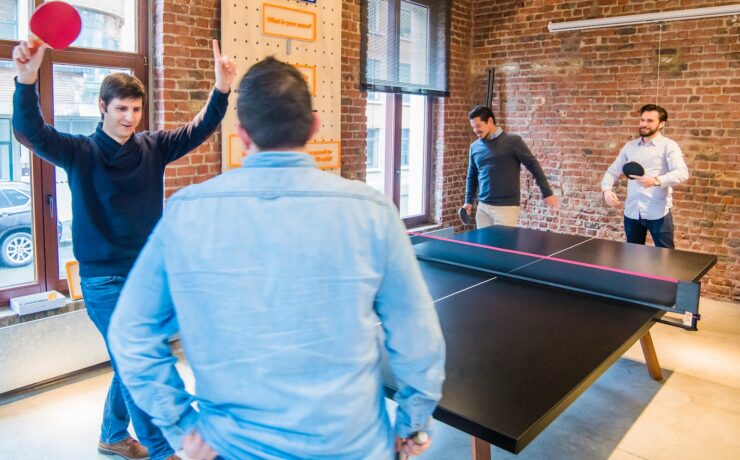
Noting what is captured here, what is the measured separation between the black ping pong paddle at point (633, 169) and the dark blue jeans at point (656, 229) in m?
0.46

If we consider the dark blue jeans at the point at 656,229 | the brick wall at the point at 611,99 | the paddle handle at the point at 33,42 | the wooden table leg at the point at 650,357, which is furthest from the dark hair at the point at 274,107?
the brick wall at the point at 611,99

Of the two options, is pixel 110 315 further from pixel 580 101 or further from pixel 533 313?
pixel 580 101

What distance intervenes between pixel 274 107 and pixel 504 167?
4.21 metres

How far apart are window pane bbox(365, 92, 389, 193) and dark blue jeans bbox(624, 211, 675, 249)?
2.28m

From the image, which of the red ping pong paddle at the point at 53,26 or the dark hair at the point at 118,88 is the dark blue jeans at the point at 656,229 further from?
the red ping pong paddle at the point at 53,26

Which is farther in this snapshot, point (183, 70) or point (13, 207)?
point (183, 70)

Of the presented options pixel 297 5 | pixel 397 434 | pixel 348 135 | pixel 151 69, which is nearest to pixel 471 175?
pixel 348 135

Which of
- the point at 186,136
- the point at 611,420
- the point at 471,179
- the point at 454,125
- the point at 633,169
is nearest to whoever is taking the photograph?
the point at 186,136

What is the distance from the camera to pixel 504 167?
522cm

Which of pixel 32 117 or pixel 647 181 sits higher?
pixel 32 117

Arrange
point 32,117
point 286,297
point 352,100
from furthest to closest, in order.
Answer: point 352,100
point 32,117
point 286,297

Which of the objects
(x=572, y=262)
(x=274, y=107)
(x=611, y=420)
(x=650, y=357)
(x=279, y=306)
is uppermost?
(x=274, y=107)

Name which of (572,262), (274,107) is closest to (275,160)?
(274,107)

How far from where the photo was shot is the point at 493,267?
3.40 m
